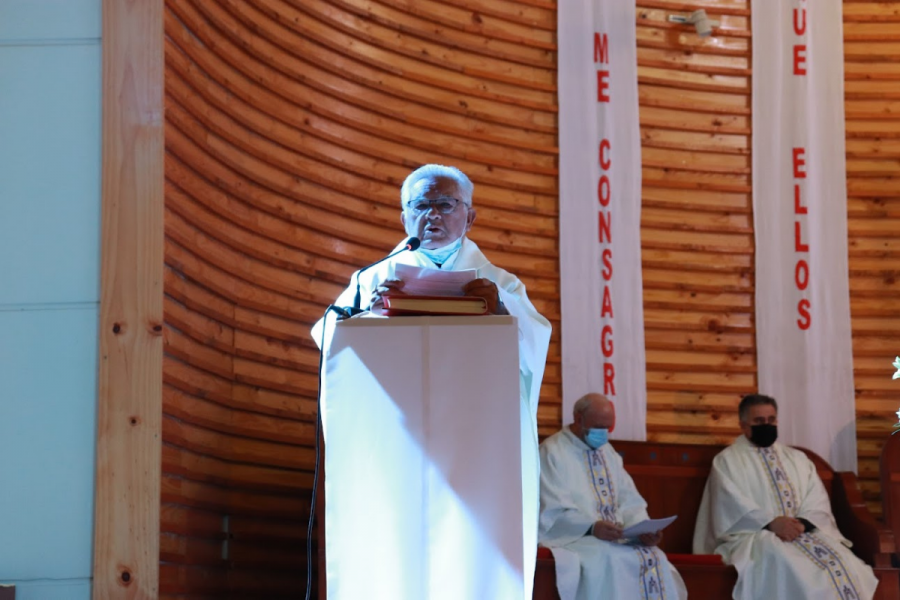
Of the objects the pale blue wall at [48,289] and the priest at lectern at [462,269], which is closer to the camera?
the priest at lectern at [462,269]

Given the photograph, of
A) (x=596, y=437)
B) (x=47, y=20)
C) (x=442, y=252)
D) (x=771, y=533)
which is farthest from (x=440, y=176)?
(x=771, y=533)

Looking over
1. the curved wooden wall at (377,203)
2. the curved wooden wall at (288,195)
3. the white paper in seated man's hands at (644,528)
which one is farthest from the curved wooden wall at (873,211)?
the white paper in seated man's hands at (644,528)

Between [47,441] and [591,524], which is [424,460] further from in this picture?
[591,524]

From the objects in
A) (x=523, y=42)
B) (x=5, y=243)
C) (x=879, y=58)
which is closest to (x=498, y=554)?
(x=5, y=243)

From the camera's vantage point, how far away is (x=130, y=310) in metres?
3.89

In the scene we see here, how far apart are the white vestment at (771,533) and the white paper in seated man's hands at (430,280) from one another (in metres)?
3.24

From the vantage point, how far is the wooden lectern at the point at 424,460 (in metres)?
3.01

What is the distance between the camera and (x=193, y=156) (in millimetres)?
4891

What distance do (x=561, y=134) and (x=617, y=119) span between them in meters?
0.35

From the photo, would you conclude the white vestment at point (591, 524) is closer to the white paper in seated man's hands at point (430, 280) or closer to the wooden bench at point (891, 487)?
the wooden bench at point (891, 487)

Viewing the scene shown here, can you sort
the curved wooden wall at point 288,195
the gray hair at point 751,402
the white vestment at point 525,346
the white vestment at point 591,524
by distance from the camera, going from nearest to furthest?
1. the white vestment at point 525,346
2. the curved wooden wall at point 288,195
3. the white vestment at point 591,524
4. the gray hair at point 751,402

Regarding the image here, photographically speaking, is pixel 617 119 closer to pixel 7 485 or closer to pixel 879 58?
pixel 879 58

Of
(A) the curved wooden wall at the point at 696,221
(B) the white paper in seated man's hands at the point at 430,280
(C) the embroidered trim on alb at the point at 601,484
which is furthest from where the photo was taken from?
(A) the curved wooden wall at the point at 696,221

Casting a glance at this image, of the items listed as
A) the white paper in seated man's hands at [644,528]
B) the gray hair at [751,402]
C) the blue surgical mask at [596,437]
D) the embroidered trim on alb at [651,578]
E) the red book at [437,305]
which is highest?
the red book at [437,305]
